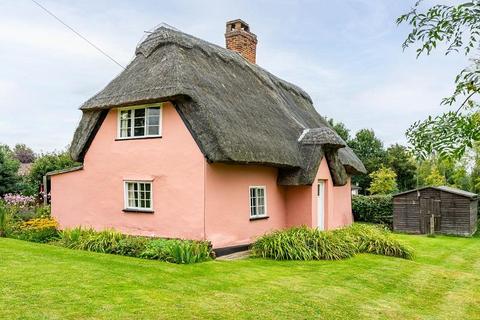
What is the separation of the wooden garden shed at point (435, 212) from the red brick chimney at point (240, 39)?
12.6 metres

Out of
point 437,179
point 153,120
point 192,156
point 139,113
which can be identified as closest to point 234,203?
point 192,156

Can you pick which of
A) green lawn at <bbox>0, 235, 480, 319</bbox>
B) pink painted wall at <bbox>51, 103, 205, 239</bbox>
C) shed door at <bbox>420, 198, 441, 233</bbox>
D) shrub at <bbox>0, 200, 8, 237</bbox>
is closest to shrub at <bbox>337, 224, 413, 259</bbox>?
green lawn at <bbox>0, 235, 480, 319</bbox>

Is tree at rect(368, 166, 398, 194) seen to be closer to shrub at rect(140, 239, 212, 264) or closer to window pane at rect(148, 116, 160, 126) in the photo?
window pane at rect(148, 116, 160, 126)

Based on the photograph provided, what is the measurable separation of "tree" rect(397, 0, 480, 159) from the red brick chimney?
1691 centimetres

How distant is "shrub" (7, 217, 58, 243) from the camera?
14.4m

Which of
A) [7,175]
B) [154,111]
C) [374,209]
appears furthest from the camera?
[374,209]

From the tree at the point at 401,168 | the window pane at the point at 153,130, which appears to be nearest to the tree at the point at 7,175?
the window pane at the point at 153,130

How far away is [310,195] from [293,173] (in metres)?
1.09

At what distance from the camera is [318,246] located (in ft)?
43.1

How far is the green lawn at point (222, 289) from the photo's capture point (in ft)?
22.5

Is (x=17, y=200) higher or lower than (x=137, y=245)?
higher

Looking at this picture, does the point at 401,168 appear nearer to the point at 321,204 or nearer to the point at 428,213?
the point at 428,213

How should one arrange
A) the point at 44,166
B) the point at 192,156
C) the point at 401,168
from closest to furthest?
the point at 192,156 < the point at 44,166 < the point at 401,168

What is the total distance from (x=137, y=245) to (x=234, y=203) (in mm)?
3166
